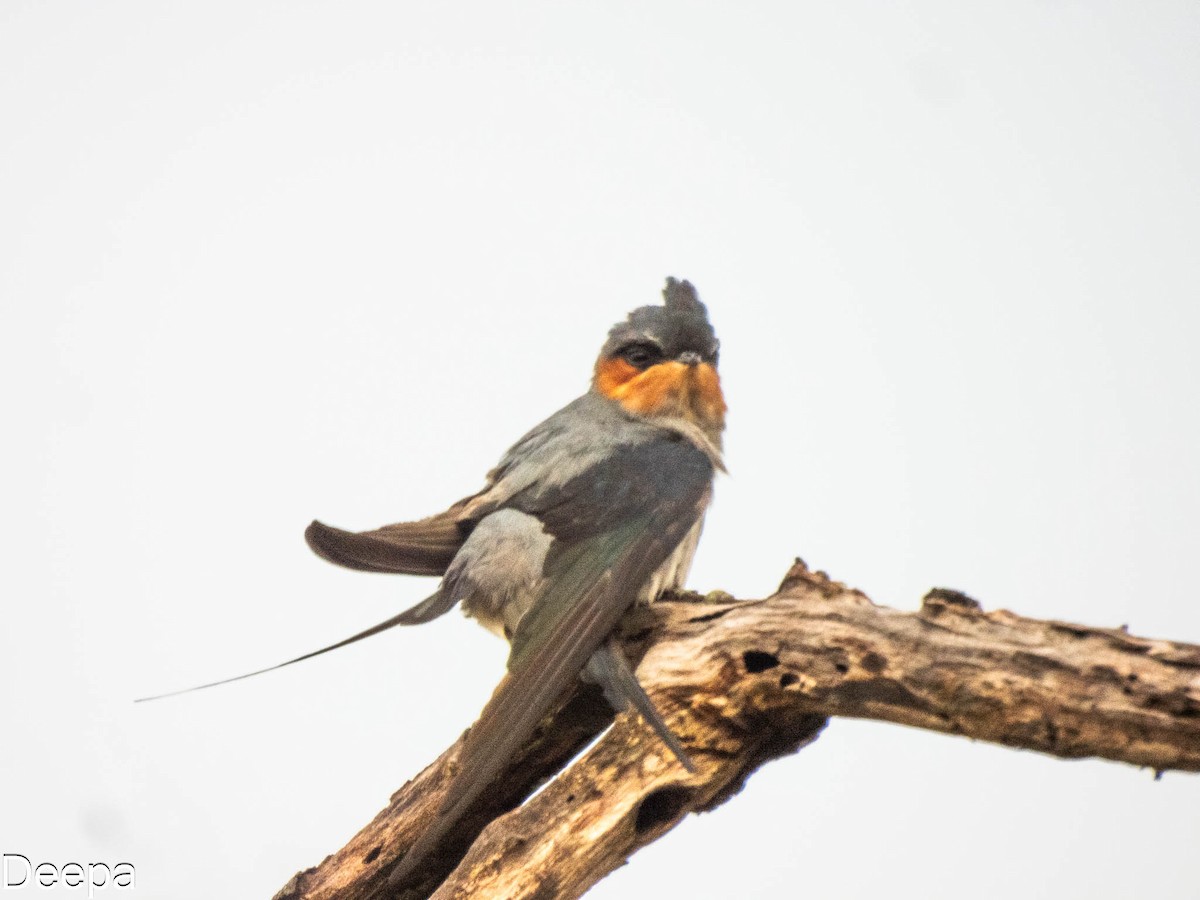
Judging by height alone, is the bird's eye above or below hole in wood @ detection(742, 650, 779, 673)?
above

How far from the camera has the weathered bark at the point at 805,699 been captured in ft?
12.3

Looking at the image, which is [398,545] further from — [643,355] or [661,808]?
[661,808]

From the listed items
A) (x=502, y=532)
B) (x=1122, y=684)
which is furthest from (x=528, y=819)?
(x=1122, y=684)

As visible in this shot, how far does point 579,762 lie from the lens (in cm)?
455

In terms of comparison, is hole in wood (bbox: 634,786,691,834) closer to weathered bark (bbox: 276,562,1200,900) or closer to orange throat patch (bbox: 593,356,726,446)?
weathered bark (bbox: 276,562,1200,900)

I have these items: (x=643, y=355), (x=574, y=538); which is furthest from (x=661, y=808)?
(x=643, y=355)

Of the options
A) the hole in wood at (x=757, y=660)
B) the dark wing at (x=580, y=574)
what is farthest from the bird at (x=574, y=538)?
the hole in wood at (x=757, y=660)

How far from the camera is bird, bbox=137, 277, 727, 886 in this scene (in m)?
4.89

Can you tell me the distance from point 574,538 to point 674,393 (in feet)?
4.65

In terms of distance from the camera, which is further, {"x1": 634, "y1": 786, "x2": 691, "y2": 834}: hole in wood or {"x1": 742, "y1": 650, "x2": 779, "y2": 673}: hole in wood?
{"x1": 634, "y1": 786, "x2": 691, "y2": 834}: hole in wood

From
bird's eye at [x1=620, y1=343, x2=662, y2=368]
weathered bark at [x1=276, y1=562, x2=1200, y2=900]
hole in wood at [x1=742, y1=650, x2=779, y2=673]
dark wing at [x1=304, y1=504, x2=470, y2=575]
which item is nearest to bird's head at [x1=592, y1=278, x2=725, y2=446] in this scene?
bird's eye at [x1=620, y1=343, x2=662, y2=368]

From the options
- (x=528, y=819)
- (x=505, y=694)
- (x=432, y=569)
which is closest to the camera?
(x=528, y=819)

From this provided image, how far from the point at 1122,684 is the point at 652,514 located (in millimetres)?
2275

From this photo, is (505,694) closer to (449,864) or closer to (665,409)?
(449,864)
